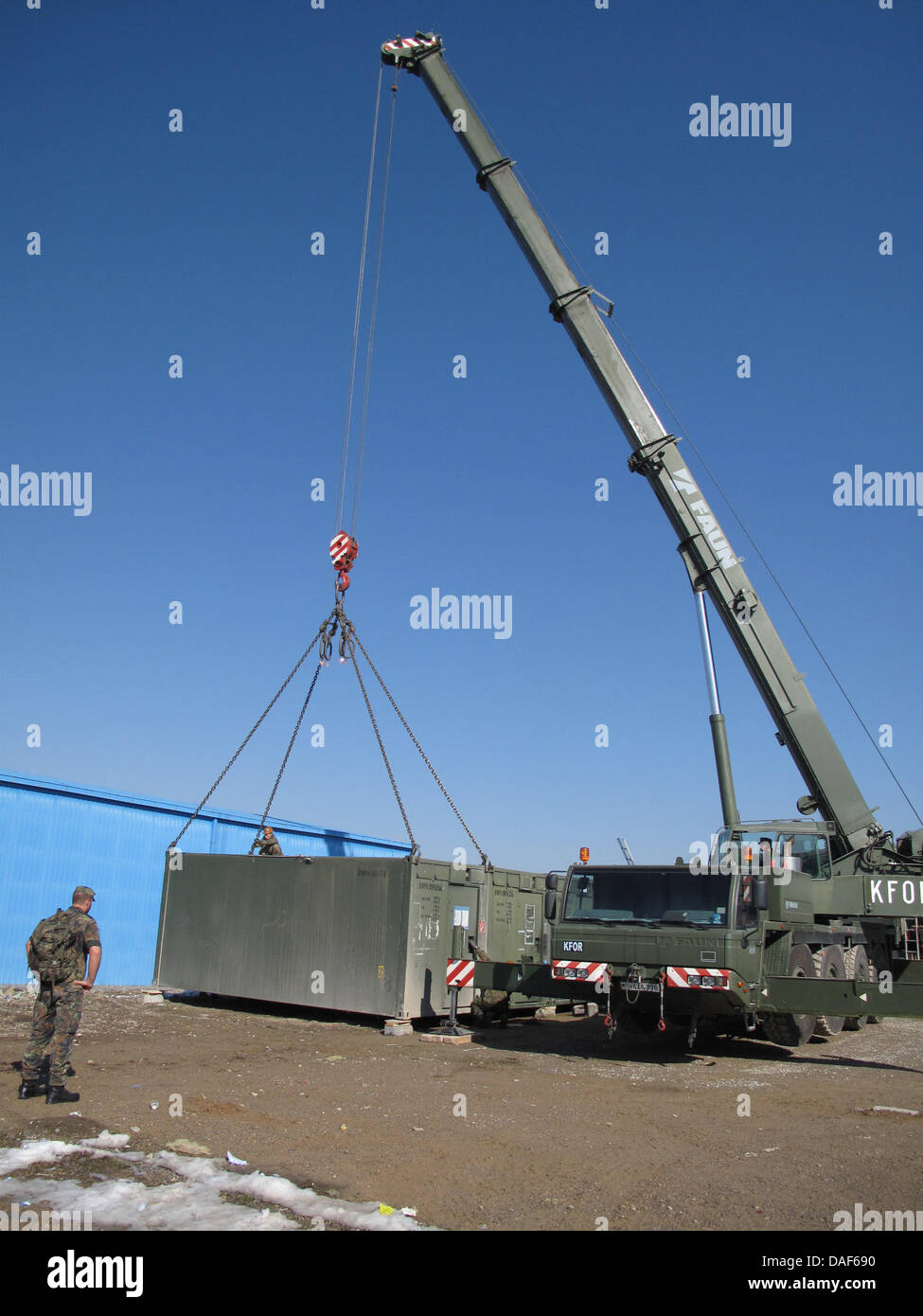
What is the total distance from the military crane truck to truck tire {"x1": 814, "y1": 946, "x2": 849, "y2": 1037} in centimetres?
4

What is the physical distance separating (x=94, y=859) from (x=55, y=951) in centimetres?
1053

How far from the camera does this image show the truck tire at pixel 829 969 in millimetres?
11961

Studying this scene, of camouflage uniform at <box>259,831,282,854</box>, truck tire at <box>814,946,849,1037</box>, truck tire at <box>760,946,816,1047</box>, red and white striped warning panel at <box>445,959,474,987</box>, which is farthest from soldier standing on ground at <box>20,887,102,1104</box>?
truck tire at <box>814,946,849,1037</box>

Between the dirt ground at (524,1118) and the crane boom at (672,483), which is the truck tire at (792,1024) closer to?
the dirt ground at (524,1118)

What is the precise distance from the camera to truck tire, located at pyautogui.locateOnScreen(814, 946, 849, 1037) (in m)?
12.0

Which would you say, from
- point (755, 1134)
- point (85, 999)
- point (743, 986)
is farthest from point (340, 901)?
point (755, 1134)

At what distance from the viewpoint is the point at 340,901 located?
13367 millimetres

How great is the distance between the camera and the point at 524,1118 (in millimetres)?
7391

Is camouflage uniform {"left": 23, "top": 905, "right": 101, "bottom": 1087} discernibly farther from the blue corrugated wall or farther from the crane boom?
the crane boom

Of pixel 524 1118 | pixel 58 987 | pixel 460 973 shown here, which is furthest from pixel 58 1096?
pixel 460 973

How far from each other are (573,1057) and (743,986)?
2.28 meters

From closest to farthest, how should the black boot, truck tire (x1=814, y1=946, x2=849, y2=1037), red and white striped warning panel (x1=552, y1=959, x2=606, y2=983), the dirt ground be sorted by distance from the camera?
1. the dirt ground
2. the black boot
3. red and white striped warning panel (x1=552, y1=959, x2=606, y2=983)
4. truck tire (x1=814, y1=946, x2=849, y2=1037)

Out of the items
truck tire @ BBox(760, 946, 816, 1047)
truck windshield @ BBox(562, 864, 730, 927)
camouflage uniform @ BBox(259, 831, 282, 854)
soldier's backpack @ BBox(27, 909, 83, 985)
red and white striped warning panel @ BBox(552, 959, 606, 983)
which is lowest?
truck tire @ BBox(760, 946, 816, 1047)

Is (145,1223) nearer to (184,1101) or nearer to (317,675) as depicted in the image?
(184,1101)
